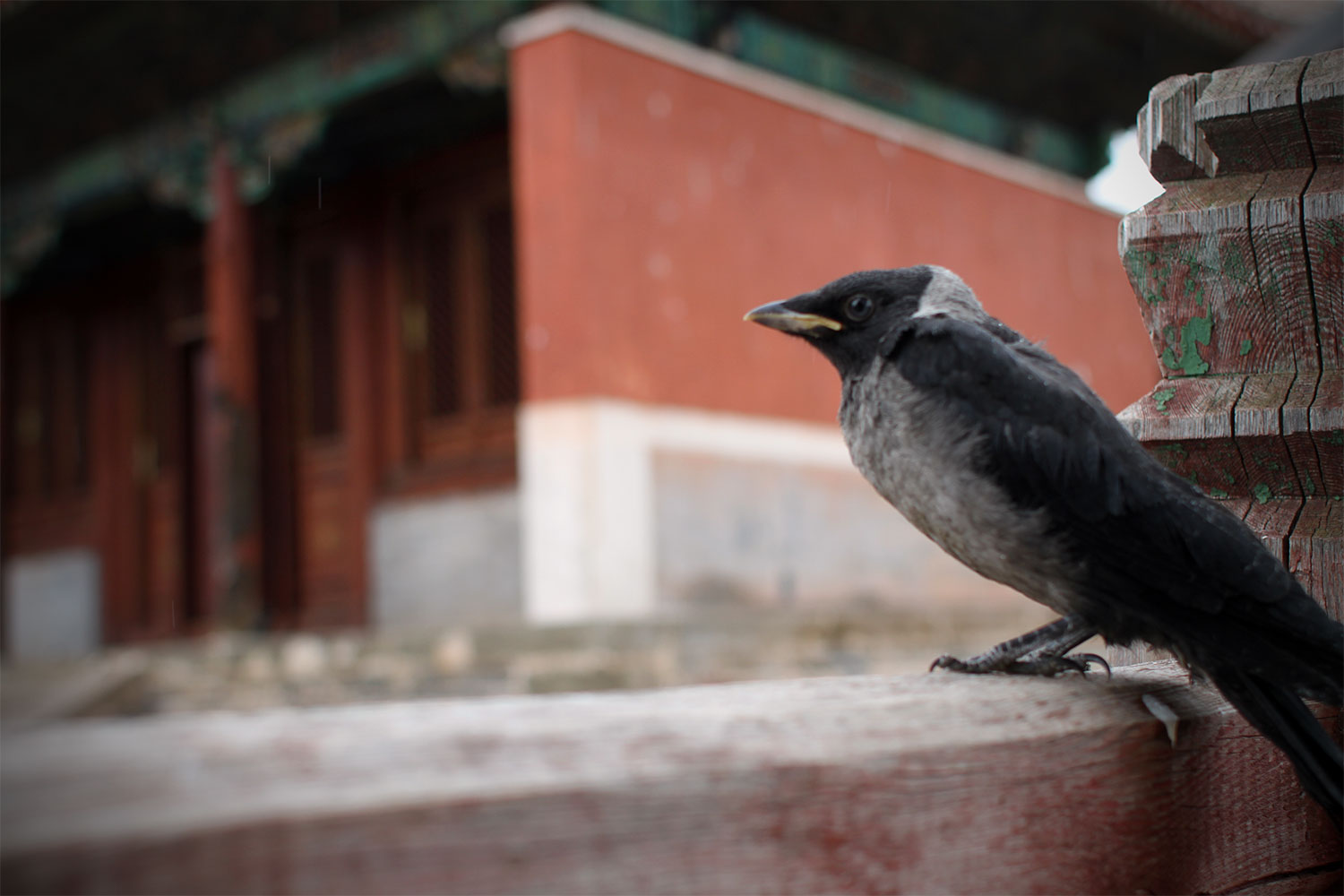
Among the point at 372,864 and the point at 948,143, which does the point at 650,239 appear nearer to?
the point at 948,143

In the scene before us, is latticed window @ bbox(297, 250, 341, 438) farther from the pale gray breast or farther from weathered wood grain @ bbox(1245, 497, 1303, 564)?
weathered wood grain @ bbox(1245, 497, 1303, 564)

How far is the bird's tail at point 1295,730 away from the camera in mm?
1128

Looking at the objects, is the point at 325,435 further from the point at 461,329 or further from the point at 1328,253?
the point at 1328,253

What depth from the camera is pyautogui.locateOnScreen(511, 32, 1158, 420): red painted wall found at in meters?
5.74

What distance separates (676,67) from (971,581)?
3.31 meters

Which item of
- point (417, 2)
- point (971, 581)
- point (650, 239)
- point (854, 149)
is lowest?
point (971, 581)

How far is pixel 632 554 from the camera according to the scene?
5.88 m

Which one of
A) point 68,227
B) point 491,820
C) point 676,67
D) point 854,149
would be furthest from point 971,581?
point 491,820

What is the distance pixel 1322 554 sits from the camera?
1.33 meters

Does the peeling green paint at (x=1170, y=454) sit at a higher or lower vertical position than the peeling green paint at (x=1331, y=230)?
lower

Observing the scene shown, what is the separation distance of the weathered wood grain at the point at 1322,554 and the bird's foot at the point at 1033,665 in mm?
245

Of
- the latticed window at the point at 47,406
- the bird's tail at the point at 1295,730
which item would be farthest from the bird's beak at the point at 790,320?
the latticed window at the point at 47,406

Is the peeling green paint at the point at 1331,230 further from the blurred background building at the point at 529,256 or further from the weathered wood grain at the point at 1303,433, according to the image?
the blurred background building at the point at 529,256

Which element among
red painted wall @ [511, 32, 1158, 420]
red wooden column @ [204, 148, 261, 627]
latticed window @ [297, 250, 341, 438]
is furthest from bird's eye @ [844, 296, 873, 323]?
latticed window @ [297, 250, 341, 438]
